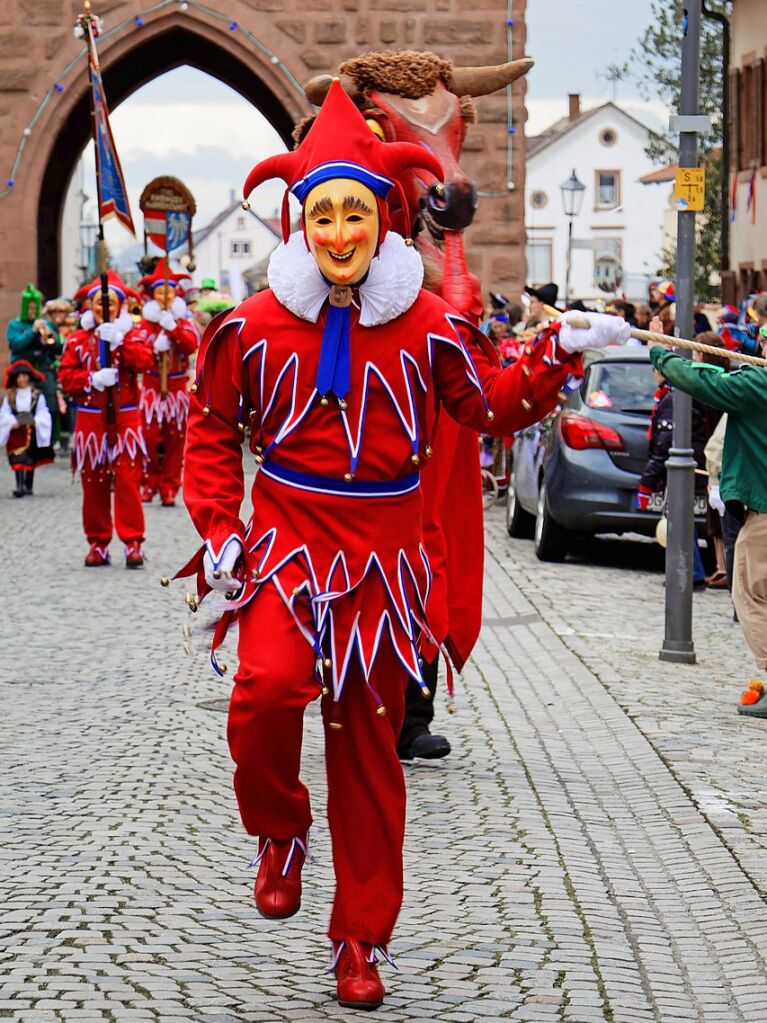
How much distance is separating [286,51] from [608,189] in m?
64.8

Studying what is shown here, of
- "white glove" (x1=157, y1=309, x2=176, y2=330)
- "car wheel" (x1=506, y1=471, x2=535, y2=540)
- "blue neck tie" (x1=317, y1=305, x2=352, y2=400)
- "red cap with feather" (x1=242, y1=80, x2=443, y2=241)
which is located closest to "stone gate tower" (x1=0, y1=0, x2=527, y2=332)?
"white glove" (x1=157, y1=309, x2=176, y2=330)

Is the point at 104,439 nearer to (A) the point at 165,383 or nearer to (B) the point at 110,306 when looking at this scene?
(B) the point at 110,306

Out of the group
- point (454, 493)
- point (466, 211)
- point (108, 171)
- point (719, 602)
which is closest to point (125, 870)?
point (454, 493)

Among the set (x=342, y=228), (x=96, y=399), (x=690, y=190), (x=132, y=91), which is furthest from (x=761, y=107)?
(x=342, y=228)

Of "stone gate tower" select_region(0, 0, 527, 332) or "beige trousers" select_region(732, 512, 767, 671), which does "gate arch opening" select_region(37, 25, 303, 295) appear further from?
"beige trousers" select_region(732, 512, 767, 671)

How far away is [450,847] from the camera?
22.0 feet

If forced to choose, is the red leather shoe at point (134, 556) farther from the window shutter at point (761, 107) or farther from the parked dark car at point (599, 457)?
the window shutter at point (761, 107)

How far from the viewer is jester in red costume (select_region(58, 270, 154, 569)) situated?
14.4m

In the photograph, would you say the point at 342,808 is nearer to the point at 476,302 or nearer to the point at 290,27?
the point at 476,302

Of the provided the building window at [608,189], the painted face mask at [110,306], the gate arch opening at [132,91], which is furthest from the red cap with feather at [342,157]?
the building window at [608,189]

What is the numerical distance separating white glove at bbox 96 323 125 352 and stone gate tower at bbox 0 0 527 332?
12.2 meters

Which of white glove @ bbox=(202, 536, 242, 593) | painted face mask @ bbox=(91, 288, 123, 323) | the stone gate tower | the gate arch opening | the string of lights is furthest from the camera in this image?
the gate arch opening

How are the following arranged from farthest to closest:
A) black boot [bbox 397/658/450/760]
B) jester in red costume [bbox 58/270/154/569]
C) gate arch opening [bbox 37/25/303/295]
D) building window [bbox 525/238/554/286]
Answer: building window [bbox 525/238/554/286] < gate arch opening [bbox 37/25/303/295] < jester in red costume [bbox 58/270/154/569] < black boot [bbox 397/658/450/760]

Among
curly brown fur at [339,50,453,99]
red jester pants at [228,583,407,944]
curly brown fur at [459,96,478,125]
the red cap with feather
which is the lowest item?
red jester pants at [228,583,407,944]
